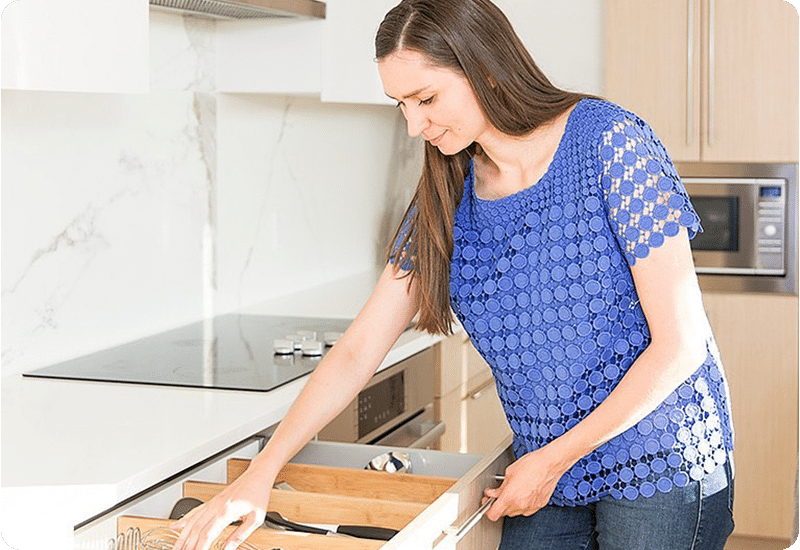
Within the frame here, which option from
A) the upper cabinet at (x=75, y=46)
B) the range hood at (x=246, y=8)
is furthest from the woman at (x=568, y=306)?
the range hood at (x=246, y=8)

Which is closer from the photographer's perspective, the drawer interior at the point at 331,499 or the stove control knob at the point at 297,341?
the drawer interior at the point at 331,499

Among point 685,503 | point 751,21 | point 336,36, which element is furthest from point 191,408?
point 751,21

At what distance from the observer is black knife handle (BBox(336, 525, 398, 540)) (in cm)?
149

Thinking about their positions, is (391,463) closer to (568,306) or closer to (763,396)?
(568,306)

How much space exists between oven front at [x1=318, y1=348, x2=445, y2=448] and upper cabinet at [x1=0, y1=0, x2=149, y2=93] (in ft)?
Result: 2.70

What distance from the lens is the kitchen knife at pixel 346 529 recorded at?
1.50 metres

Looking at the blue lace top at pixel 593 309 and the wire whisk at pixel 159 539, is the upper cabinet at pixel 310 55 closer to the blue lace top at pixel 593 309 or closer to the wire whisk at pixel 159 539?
the blue lace top at pixel 593 309

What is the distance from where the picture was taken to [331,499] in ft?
5.15

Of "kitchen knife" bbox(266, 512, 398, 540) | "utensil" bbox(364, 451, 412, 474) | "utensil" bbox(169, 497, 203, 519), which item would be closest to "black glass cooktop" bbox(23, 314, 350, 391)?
"utensil" bbox(364, 451, 412, 474)

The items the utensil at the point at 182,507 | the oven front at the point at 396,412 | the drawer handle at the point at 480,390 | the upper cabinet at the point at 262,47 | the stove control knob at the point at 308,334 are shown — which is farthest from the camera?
the drawer handle at the point at 480,390

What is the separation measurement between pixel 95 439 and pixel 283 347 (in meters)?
0.76

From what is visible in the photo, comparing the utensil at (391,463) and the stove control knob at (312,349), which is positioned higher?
the stove control knob at (312,349)

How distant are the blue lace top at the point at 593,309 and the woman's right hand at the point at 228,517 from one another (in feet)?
1.27

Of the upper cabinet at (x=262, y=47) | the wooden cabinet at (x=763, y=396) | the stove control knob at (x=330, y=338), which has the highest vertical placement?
the upper cabinet at (x=262, y=47)
